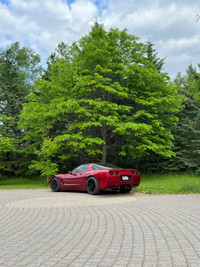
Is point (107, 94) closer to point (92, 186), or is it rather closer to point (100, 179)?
point (92, 186)

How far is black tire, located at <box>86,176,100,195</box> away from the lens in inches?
406

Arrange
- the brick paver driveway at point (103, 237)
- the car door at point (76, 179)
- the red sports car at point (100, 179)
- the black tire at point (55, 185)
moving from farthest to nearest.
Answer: the black tire at point (55, 185), the car door at point (76, 179), the red sports car at point (100, 179), the brick paver driveway at point (103, 237)

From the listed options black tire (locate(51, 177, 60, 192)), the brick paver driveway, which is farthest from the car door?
the brick paver driveway

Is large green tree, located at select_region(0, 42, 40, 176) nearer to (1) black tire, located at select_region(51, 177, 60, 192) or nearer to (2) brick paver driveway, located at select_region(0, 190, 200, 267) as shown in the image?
(1) black tire, located at select_region(51, 177, 60, 192)

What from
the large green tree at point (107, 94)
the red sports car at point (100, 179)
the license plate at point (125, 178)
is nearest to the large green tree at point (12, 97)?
the large green tree at point (107, 94)

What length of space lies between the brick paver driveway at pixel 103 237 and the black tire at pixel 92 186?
3320 mm

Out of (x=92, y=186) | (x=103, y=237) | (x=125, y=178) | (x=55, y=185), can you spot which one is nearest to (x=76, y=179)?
(x=92, y=186)

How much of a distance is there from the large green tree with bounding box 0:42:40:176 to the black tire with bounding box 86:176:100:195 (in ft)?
40.8

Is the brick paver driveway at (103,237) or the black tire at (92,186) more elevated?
Result: the black tire at (92,186)

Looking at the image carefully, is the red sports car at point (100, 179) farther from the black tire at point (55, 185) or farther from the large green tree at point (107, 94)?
the large green tree at point (107, 94)

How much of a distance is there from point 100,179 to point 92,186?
0.73 metres

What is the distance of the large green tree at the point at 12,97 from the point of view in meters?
25.8

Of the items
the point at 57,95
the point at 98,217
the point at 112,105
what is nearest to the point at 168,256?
the point at 98,217

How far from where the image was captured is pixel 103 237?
14.2ft
